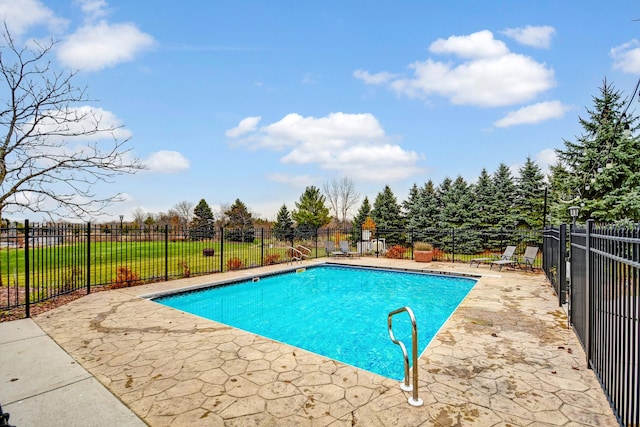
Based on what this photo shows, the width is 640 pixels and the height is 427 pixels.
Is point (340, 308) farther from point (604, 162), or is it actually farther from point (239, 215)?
point (239, 215)

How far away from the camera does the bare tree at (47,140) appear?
20.6ft

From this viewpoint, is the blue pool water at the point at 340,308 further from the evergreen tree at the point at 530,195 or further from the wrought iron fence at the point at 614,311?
the evergreen tree at the point at 530,195

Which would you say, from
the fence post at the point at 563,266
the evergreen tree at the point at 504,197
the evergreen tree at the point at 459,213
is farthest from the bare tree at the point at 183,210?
the fence post at the point at 563,266

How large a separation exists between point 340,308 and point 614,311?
5.36 m

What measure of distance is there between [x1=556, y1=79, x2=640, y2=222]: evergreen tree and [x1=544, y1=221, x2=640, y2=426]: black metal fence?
31.3ft

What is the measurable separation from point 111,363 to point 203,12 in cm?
848

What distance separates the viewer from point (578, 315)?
4223 millimetres

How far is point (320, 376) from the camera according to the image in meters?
3.24

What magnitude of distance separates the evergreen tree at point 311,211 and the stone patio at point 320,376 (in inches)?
1045

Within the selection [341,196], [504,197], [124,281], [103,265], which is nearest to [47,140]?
[124,281]

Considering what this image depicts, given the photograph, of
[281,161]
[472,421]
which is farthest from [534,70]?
[281,161]

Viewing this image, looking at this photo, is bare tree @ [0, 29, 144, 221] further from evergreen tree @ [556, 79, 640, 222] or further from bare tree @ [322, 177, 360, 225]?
bare tree @ [322, 177, 360, 225]

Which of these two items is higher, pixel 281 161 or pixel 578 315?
pixel 281 161

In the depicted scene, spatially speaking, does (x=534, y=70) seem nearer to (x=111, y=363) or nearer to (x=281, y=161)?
(x=111, y=363)
